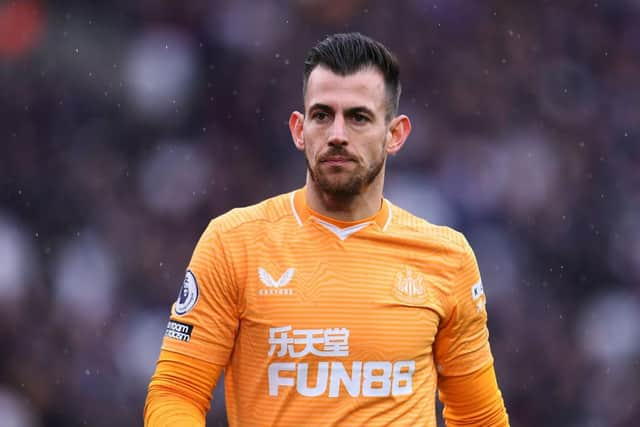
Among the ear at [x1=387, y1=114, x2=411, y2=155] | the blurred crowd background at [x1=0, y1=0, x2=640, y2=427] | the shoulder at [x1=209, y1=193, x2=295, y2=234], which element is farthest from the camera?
the blurred crowd background at [x1=0, y1=0, x2=640, y2=427]

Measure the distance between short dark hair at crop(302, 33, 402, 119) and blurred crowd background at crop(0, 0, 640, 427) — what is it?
3183 millimetres

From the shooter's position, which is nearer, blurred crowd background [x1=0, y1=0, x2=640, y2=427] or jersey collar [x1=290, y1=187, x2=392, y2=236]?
jersey collar [x1=290, y1=187, x2=392, y2=236]

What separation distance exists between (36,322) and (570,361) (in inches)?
124

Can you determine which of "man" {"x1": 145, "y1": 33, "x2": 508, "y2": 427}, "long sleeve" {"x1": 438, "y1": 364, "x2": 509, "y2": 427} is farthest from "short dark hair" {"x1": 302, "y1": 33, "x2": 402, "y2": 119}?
"long sleeve" {"x1": 438, "y1": 364, "x2": 509, "y2": 427}

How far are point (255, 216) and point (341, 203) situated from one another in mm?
244

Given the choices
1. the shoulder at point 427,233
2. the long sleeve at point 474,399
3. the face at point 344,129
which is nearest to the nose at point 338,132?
the face at point 344,129

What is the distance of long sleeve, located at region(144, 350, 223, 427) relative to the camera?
2.71 meters

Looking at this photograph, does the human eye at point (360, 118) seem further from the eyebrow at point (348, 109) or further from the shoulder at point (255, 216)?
the shoulder at point (255, 216)

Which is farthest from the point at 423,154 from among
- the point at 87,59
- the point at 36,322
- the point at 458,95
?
the point at 36,322

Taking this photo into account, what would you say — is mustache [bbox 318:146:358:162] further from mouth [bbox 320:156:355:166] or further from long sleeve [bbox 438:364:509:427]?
long sleeve [bbox 438:364:509:427]

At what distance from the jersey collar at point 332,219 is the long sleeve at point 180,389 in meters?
0.50

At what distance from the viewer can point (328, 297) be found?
2873 millimetres

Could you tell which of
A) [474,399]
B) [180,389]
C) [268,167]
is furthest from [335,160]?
[268,167]

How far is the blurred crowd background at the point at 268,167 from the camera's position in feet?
19.0
